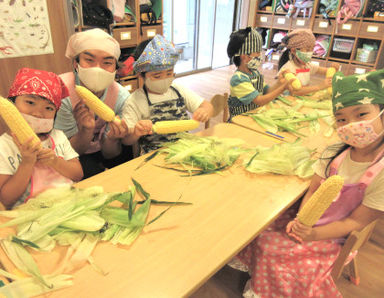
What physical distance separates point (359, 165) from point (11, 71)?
2831 mm

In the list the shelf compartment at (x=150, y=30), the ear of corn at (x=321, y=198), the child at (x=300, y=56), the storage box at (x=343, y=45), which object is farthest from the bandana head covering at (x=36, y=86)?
the storage box at (x=343, y=45)

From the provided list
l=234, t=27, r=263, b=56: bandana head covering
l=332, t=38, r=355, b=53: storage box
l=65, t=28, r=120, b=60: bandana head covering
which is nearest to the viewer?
l=65, t=28, r=120, b=60: bandana head covering

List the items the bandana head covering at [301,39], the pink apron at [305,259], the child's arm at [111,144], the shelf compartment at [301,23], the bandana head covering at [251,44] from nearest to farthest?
the pink apron at [305,259], the child's arm at [111,144], the bandana head covering at [251,44], the bandana head covering at [301,39], the shelf compartment at [301,23]

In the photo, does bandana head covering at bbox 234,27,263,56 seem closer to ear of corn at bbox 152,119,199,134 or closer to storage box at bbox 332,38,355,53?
ear of corn at bbox 152,119,199,134

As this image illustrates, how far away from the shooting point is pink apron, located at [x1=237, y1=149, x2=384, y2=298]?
144 centimetres

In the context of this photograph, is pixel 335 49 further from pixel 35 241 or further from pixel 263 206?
pixel 35 241

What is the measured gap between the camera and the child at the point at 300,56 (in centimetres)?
278

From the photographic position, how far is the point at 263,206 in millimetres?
1314

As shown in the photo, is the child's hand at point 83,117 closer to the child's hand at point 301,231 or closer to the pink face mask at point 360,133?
the child's hand at point 301,231

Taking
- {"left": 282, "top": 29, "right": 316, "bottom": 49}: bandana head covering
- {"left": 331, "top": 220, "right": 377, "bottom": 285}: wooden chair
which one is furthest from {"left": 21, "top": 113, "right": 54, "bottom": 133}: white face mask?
{"left": 282, "top": 29, "right": 316, "bottom": 49}: bandana head covering

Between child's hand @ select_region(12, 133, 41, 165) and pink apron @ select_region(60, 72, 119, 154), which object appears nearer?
child's hand @ select_region(12, 133, 41, 165)

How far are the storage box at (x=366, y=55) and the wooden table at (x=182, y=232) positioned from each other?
17.9ft

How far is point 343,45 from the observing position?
5.98 metres

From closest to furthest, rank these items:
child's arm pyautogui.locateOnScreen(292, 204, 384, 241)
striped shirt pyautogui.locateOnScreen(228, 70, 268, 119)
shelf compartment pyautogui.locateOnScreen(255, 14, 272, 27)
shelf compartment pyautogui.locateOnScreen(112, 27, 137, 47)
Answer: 1. child's arm pyautogui.locateOnScreen(292, 204, 384, 241)
2. striped shirt pyautogui.locateOnScreen(228, 70, 268, 119)
3. shelf compartment pyautogui.locateOnScreen(112, 27, 137, 47)
4. shelf compartment pyautogui.locateOnScreen(255, 14, 272, 27)
